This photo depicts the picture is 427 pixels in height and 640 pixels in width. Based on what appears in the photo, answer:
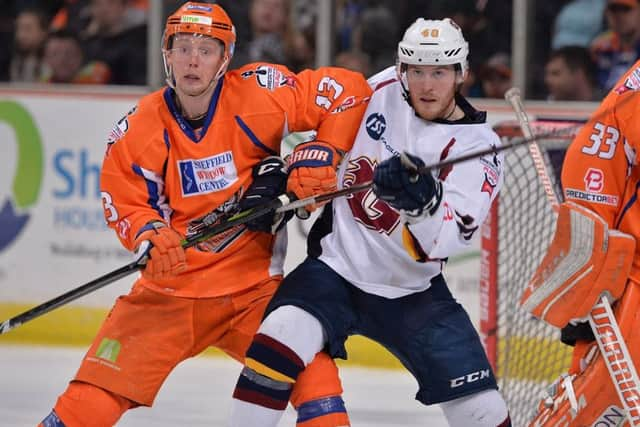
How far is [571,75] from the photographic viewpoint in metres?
5.57

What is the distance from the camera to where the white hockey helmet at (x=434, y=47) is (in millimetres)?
3277

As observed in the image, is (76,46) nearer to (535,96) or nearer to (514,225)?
(535,96)

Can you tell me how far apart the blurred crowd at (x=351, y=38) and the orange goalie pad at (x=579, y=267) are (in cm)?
223

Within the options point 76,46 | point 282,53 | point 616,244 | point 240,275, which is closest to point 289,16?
point 282,53

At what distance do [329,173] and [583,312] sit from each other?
2.20 feet

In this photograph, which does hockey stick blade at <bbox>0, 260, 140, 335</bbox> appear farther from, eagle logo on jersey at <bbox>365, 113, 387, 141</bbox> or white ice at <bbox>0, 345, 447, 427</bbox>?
white ice at <bbox>0, 345, 447, 427</bbox>

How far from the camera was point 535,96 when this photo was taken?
563 cm

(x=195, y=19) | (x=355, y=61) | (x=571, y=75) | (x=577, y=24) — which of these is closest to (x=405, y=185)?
(x=195, y=19)

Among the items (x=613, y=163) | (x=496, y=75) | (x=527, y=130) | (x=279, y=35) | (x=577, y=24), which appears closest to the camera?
(x=613, y=163)

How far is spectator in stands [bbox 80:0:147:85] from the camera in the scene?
20.4 ft

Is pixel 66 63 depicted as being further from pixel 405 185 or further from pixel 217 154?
pixel 405 185

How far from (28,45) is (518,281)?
110 inches

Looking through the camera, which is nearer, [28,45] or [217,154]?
[217,154]

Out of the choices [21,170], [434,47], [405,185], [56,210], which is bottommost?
[56,210]
